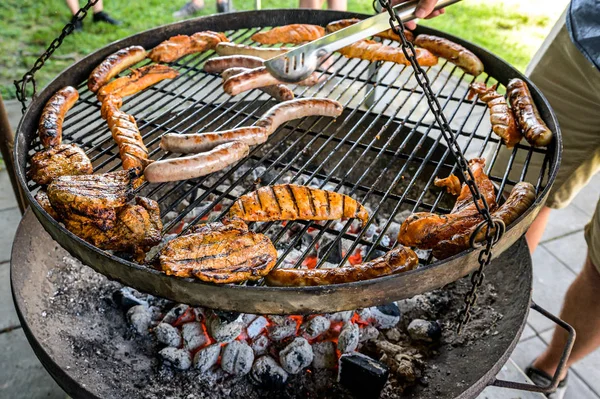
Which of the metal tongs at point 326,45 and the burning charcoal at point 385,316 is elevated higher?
the metal tongs at point 326,45

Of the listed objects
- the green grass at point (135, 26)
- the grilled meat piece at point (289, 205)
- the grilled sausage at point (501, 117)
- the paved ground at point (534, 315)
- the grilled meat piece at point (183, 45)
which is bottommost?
the paved ground at point (534, 315)

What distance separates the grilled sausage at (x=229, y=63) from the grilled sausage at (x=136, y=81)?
0.23 m

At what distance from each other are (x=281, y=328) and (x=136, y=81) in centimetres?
160

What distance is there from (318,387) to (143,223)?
107 centimetres

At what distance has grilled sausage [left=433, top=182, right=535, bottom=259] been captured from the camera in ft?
5.48

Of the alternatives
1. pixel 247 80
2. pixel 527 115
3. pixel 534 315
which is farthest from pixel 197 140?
pixel 534 315

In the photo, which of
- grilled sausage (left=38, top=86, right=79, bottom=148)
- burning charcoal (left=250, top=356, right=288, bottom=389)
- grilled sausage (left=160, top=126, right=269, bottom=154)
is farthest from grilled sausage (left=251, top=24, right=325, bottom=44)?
burning charcoal (left=250, top=356, right=288, bottom=389)

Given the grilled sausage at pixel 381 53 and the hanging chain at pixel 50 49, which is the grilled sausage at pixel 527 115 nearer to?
the grilled sausage at pixel 381 53

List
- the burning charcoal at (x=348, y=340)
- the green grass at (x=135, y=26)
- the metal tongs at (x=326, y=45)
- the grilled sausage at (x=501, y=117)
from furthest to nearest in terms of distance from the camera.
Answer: the green grass at (x=135, y=26)
the grilled sausage at (x=501, y=117)
the burning charcoal at (x=348, y=340)
the metal tongs at (x=326, y=45)

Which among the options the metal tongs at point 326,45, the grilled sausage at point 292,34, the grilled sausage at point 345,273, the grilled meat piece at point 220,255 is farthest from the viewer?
the grilled sausage at point 292,34

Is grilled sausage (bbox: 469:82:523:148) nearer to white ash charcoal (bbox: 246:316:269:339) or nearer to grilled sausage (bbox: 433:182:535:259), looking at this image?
grilled sausage (bbox: 433:182:535:259)

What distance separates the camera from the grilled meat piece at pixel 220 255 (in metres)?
1.51

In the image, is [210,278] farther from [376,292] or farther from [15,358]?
[15,358]

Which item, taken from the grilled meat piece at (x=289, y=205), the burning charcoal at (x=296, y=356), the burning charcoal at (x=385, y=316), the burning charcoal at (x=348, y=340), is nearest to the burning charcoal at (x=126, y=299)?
the burning charcoal at (x=296, y=356)
